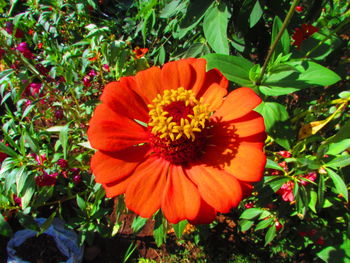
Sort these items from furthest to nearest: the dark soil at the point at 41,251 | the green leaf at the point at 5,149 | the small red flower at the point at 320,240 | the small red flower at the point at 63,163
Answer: the dark soil at the point at 41,251, the small red flower at the point at 320,240, the small red flower at the point at 63,163, the green leaf at the point at 5,149

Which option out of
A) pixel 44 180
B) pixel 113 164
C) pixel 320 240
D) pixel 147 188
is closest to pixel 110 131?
pixel 113 164

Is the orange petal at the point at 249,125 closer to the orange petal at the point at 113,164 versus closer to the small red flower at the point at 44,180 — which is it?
the orange petal at the point at 113,164

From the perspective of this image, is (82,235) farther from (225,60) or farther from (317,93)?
(317,93)

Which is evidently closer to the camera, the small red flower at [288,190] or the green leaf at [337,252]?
the small red flower at [288,190]

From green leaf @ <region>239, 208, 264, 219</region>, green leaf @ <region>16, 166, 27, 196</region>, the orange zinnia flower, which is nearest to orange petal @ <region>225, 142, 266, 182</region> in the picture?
the orange zinnia flower

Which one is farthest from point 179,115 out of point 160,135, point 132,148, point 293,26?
point 293,26

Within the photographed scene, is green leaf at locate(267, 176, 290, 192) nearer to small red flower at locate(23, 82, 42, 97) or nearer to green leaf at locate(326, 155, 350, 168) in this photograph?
green leaf at locate(326, 155, 350, 168)

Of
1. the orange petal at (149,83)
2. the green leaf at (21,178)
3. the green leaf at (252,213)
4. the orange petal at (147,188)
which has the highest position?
the orange petal at (149,83)

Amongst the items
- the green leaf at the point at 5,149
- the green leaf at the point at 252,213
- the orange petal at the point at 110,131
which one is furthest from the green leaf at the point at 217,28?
the green leaf at the point at 5,149
